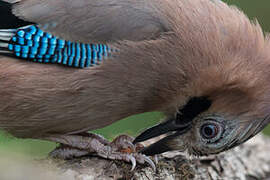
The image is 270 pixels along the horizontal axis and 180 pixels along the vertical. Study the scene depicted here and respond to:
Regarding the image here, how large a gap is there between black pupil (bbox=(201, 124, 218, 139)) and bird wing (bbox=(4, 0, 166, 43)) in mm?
942

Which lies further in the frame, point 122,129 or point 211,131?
point 122,129

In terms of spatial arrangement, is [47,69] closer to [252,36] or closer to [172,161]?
[172,161]

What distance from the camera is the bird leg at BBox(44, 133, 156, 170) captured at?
168 inches

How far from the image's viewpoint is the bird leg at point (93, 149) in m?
4.27

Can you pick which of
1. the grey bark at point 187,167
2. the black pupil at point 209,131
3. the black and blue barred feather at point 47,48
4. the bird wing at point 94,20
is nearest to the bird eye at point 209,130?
the black pupil at point 209,131

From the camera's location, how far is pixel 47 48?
4180mm

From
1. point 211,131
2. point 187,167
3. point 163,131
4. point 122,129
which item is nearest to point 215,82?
point 211,131

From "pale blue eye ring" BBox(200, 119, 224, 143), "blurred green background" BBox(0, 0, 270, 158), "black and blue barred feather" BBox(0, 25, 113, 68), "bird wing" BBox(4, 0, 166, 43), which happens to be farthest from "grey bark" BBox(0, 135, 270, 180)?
"bird wing" BBox(4, 0, 166, 43)

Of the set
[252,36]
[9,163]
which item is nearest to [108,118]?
[252,36]

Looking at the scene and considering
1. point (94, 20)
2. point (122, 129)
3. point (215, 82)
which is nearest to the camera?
point (215, 82)

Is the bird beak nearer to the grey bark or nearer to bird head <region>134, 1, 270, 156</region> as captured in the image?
bird head <region>134, 1, 270, 156</region>

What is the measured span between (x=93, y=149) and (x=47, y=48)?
1028mm

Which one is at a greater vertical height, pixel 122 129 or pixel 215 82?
pixel 122 129

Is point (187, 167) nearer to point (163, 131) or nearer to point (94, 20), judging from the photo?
point (163, 131)
